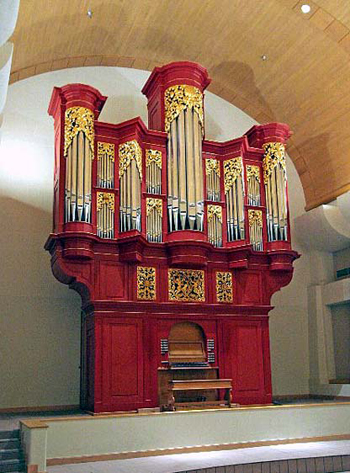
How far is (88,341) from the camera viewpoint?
959 cm

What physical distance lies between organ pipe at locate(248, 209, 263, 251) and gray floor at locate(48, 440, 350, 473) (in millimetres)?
3289

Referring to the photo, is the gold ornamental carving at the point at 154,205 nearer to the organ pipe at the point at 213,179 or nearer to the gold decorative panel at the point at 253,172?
the organ pipe at the point at 213,179

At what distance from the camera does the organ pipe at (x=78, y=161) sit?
9.06 meters

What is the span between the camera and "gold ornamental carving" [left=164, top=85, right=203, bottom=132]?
991 centimetres

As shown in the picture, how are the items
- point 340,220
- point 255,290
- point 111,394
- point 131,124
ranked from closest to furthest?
point 111,394
point 131,124
point 255,290
point 340,220

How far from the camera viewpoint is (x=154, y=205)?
9602 mm

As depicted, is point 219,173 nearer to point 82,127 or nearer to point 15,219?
point 82,127

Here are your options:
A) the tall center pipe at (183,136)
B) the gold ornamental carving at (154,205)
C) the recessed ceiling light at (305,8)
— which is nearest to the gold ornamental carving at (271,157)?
the tall center pipe at (183,136)

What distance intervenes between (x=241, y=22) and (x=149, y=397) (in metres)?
6.32

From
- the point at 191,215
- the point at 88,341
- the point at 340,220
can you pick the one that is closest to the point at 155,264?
the point at 191,215

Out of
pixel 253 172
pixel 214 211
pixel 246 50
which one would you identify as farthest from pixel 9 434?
pixel 246 50

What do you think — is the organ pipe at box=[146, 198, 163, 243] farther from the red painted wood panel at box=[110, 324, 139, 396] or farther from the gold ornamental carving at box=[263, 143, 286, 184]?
the gold ornamental carving at box=[263, 143, 286, 184]

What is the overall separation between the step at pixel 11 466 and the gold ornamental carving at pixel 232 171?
533 centimetres

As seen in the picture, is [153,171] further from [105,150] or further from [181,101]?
[181,101]
